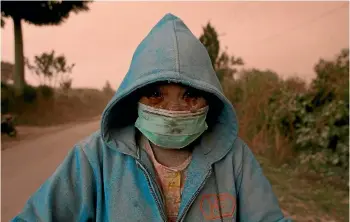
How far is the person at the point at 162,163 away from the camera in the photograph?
1309 mm

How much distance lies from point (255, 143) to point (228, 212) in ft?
15.4

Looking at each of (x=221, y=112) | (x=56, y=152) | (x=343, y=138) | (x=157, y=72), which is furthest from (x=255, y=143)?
(x=157, y=72)

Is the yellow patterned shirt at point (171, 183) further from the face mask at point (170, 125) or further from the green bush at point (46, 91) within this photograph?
the green bush at point (46, 91)

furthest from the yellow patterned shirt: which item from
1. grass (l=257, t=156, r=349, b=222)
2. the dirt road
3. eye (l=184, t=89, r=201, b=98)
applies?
grass (l=257, t=156, r=349, b=222)

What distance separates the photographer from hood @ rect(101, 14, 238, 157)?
51.6 inches

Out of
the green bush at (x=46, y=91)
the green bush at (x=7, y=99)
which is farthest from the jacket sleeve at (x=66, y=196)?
the green bush at (x=46, y=91)

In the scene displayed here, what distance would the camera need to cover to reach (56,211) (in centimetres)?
127

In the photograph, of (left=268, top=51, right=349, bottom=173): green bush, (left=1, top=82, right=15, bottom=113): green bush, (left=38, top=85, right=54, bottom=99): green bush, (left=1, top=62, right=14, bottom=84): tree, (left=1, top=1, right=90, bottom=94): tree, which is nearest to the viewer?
(left=268, top=51, right=349, bottom=173): green bush

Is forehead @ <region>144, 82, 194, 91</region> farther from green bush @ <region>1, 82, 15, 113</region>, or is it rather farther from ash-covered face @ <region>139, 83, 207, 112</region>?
green bush @ <region>1, 82, 15, 113</region>

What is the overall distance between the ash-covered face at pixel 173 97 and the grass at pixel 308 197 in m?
2.33

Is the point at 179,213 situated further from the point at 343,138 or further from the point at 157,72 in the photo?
the point at 343,138

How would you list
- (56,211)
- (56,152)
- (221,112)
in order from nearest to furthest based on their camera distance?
(56,211) < (221,112) < (56,152)

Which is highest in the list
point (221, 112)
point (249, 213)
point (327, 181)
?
point (221, 112)

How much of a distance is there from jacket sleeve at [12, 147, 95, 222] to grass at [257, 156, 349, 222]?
2478mm
